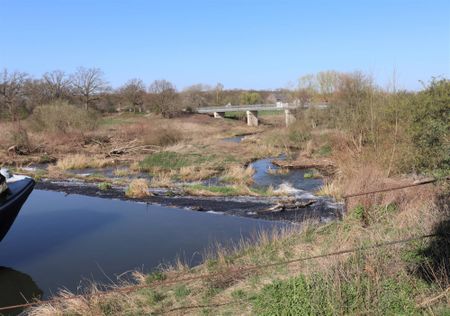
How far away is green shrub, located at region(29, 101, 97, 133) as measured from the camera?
38688mm

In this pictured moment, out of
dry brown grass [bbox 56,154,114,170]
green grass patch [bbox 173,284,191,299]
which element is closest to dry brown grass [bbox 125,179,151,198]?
dry brown grass [bbox 56,154,114,170]

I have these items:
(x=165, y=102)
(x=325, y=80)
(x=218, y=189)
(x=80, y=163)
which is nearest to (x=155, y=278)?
(x=218, y=189)

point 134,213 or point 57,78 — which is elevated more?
point 57,78

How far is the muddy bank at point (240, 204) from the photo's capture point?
14.5 meters

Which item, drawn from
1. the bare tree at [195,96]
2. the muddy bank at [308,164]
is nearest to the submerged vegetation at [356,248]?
the muddy bank at [308,164]

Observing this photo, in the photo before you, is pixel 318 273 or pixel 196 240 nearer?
pixel 318 273

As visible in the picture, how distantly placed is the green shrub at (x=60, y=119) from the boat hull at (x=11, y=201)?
27.7 m

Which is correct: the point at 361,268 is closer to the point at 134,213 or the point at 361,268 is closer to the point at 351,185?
the point at 351,185

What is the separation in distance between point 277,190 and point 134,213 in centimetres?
605

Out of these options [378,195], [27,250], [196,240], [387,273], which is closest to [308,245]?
[378,195]

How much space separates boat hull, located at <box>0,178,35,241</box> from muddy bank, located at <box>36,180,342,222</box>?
633 cm

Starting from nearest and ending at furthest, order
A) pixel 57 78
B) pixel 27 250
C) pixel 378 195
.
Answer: pixel 378 195
pixel 27 250
pixel 57 78

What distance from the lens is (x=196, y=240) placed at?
12.7 metres

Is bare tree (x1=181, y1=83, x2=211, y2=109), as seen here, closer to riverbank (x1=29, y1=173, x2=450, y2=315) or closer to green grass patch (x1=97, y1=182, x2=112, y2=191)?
green grass patch (x1=97, y1=182, x2=112, y2=191)
